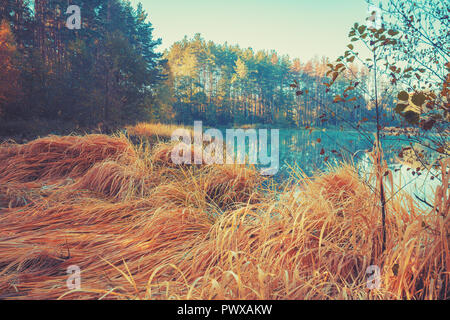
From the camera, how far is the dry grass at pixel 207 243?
0.97 meters

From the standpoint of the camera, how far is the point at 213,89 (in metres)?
23.1

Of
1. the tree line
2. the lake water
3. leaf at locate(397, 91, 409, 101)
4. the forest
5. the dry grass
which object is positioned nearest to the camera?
leaf at locate(397, 91, 409, 101)

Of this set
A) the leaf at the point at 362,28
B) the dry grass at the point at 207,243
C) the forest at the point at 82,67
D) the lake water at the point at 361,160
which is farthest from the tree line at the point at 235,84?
the leaf at the point at 362,28

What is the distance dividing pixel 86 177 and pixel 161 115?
12046 mm

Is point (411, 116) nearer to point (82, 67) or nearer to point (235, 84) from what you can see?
point (82, 67)

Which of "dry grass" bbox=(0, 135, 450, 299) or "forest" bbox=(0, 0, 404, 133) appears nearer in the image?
"dry grass" bbox=(0, 135, 450, 299)

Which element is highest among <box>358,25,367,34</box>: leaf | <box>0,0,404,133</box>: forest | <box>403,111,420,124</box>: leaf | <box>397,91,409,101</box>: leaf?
<box>0,0,404,133</box>: forest

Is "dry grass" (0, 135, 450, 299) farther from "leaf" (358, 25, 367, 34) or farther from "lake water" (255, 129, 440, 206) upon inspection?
"leaf" (358, 25, 367, 34)

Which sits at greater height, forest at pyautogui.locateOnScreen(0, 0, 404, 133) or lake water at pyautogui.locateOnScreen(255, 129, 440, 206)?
forest at pyautogui.locateOnScreen(0, 0, 404, 133)

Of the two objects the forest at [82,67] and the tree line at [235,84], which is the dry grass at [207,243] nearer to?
the forest at [82,67]

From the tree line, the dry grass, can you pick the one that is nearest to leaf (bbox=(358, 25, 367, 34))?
the dry grass

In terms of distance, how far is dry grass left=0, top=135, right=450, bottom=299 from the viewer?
97 cm

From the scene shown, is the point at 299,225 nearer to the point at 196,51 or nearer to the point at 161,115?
the point at 161,115
